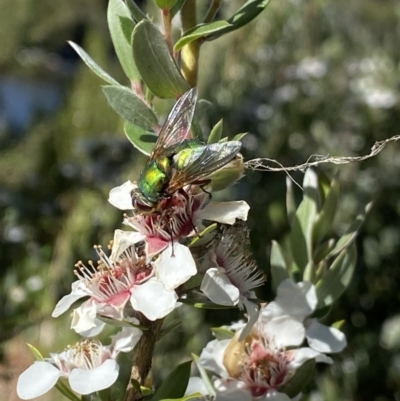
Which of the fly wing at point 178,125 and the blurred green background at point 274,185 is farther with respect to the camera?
the blurred green background at point 274,185

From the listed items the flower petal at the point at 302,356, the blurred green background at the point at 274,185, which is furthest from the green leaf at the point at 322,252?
the blurred green background at the point at 274,185

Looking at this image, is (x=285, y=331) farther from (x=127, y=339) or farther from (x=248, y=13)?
(x=248, y=13)

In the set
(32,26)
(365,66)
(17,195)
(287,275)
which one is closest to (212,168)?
(287,275)

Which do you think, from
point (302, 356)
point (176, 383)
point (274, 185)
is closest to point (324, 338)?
point (302, 356)

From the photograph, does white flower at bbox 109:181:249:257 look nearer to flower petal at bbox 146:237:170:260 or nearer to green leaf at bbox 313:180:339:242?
flower petal at bbox 146:237:170:260

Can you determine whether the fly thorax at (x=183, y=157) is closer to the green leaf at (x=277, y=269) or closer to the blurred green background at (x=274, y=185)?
the green leaf at (x=277, y=269)

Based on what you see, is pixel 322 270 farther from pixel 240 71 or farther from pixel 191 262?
pixel 240 71

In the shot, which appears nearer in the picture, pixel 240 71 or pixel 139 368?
pixel 139 368
